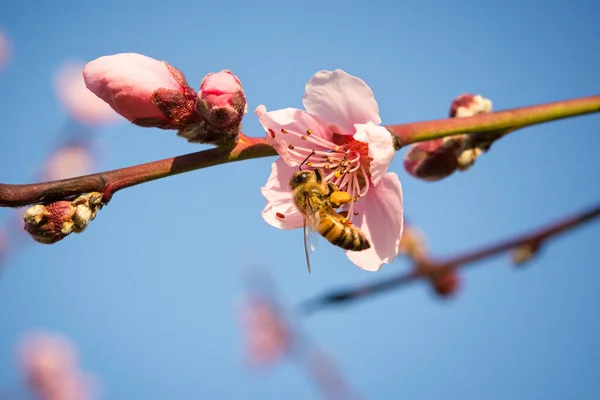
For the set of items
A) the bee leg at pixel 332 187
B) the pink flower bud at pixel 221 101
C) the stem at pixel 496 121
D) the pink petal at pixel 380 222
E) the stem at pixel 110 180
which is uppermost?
the pink flower bud at pixel 221 101

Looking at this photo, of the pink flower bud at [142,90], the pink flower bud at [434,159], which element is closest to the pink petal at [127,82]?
the pink flower bud at [142,90]

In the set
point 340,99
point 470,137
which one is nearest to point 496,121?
point 470,137

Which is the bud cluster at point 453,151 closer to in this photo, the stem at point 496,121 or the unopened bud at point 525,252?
the stem at point 496,121

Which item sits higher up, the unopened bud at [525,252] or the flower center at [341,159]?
the flower center at [341,159]

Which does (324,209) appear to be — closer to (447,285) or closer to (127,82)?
(127,82)

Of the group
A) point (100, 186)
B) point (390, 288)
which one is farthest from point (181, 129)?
point (390, 288)
